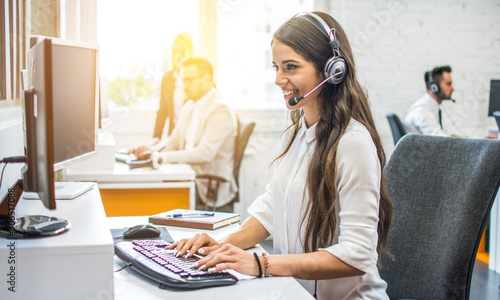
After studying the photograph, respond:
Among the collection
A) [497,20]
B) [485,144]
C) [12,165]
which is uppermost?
[497,20]

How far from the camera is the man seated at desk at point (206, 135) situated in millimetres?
3078

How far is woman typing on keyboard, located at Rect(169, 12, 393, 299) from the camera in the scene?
1.03 metres

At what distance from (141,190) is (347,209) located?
1584 mm

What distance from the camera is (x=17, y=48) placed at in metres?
1.64

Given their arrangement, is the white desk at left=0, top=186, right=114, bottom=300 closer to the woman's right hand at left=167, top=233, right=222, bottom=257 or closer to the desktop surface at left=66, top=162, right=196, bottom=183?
the woman's right hand at left=167, top=233, right=222, bottom=257

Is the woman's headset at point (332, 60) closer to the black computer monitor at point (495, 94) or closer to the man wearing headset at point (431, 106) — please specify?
the man wearing headset at point (431, 106)

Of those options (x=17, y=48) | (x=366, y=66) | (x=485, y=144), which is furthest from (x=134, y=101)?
(x=485, y=144)

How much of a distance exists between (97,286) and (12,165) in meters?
0.66

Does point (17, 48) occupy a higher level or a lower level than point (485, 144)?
higher

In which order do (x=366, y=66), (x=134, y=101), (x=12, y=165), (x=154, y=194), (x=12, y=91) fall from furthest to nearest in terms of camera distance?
(x=366, y=66) → (x=134, y=101) → (x=154, y=194) → (x=12, y=91) → (x=12, y=165)

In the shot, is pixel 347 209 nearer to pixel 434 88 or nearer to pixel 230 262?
pixel 230 262

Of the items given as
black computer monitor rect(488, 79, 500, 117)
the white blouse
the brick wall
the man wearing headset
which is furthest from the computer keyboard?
black computer monitor rect(488, 79, 500, 117)

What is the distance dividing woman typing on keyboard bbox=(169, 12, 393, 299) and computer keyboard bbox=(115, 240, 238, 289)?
3 centimetres

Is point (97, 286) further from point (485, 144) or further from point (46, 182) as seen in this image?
point (485, 144)
